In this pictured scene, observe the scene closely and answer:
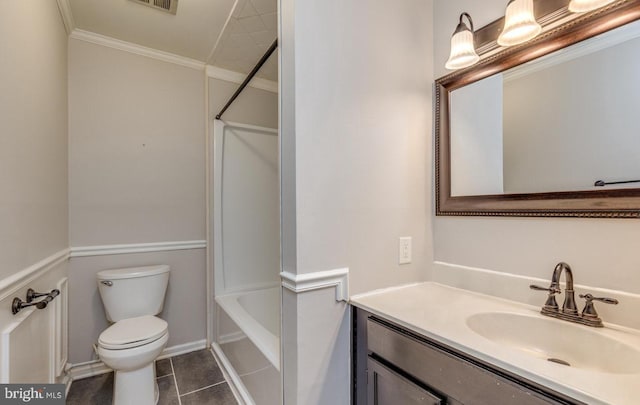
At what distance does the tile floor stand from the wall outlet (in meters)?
1.39

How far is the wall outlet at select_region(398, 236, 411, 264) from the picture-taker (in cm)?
137

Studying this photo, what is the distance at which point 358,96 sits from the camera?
123cm

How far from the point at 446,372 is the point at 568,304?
1.71 feet

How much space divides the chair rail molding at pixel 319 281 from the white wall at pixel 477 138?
717 mm

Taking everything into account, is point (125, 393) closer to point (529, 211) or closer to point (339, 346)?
point (339, 346)

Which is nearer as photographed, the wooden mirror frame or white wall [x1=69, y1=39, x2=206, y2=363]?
the wooden mirror frame

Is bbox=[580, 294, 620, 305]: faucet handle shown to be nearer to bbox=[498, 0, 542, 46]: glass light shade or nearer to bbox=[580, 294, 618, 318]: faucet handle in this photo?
bbox=[580, 294, 618, 318]: faucet handle

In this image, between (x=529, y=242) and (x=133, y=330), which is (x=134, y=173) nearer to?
(x=133, y=330)

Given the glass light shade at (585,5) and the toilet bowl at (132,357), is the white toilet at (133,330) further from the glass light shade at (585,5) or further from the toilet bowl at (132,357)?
the glass light shade at (585,5)

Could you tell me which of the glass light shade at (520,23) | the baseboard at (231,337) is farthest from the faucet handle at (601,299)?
the baseboard at (231,337)

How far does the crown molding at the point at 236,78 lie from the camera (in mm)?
2402

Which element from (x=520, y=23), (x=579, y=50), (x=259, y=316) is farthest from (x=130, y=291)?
(x=579, y=50)

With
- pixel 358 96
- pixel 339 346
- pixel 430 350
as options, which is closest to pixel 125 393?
pixel 339 346

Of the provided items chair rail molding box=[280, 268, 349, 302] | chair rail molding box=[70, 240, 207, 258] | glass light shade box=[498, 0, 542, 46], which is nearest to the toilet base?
chair rail molding box=[70, 240, 207, 258]
